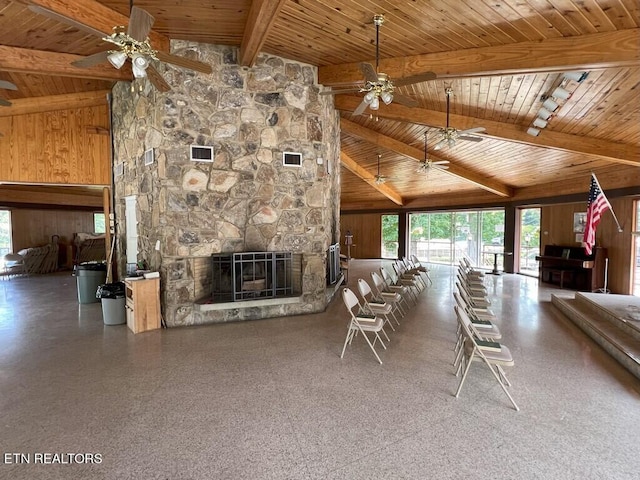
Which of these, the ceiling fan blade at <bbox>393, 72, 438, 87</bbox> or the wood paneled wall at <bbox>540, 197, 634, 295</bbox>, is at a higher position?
the ceiling fan blade at <bbox>393, 72, 438, 87</bbox>

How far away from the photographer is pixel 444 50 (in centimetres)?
421

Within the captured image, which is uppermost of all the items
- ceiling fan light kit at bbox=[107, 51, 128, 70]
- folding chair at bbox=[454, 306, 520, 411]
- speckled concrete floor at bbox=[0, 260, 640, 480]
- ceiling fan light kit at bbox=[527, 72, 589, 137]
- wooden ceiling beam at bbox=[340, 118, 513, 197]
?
wooden ceiling beam at bbox=[340, 118, 513, 197]

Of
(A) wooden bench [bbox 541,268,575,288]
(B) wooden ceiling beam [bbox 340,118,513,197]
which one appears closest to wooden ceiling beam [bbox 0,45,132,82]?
(B) wooden ceiling beam [bbox 340,118,513,197]

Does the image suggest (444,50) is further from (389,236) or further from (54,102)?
(389,236)

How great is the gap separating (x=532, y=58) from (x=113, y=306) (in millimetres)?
6391

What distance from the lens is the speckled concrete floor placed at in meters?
2.06

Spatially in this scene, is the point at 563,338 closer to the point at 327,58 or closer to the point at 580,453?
the point at 580,453

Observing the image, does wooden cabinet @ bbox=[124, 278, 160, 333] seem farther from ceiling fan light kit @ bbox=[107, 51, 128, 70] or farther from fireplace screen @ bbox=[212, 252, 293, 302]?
ceiling fan light kit @ bbox=[107, 51, 128, 70]

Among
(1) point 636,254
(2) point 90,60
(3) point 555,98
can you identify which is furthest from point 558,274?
(2) point 90,60

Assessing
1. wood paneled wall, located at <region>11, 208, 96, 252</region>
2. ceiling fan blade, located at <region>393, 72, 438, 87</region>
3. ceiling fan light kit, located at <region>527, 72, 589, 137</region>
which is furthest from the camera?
wood paneled wall, located at <region>11, 208, 96, 252</region>

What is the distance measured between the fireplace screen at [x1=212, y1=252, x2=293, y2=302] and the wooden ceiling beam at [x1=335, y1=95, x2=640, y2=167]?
10.9ft

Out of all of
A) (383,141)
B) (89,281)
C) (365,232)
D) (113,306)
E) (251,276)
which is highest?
(383,141)

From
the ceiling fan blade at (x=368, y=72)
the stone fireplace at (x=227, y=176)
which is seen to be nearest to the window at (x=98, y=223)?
Answer: the stone fireplace at (x=227, y=176)

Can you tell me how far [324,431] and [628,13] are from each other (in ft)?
15.1
